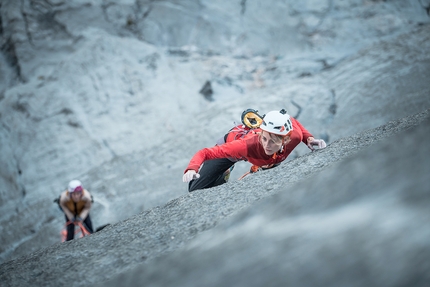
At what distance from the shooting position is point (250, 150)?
516cm

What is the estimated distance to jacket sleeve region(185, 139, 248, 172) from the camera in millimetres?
4657

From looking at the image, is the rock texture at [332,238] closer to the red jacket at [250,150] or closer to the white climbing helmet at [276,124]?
→ the red jacket at [250,150]

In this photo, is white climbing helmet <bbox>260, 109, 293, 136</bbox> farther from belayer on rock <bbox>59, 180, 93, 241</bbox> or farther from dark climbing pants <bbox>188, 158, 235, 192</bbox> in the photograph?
belayer on rock <bbox>59, 180, 93, 241</bbox>

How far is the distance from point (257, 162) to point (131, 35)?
1407cm

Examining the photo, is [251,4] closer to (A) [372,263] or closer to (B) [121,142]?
(B) [121,142]

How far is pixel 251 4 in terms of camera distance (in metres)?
18.5

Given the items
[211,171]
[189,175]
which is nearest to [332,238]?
[189,175]

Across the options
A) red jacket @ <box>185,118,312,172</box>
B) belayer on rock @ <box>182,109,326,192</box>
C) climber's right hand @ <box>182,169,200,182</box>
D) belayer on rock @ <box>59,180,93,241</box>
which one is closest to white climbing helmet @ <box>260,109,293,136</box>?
belayer on rock @ <box>182,109,326,192</box>

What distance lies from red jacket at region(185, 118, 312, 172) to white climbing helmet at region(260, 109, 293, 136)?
278mm

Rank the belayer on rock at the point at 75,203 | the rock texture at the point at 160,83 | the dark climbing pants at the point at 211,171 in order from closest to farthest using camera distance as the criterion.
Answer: the dark climbing pants at the point at 211,171
the belayer on rock at the point at 75,203
the rock texture at the point at 160,83

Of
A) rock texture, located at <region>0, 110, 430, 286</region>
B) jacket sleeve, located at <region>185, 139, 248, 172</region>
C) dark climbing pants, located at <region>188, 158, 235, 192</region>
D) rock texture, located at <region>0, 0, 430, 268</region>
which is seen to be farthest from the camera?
rock texture, located at <region>0, 0, 430, 268</region>

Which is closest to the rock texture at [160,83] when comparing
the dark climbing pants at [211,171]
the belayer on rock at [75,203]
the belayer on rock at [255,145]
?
the belayer on rock at [75,203]

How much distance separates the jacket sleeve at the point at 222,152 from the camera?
466cm

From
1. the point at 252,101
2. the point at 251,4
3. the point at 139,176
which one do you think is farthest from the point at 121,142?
the point at 251,4
